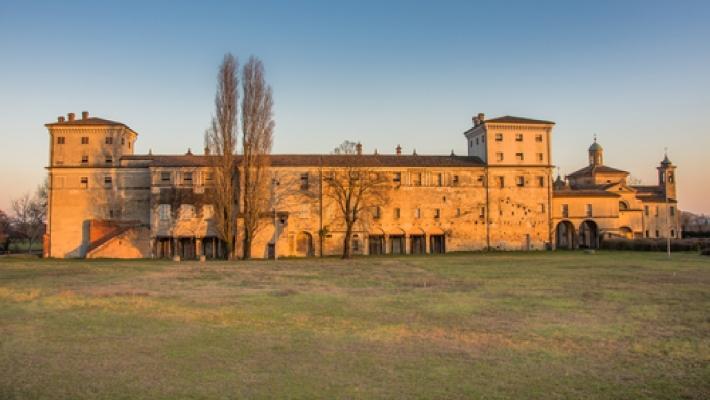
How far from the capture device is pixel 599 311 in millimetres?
16453

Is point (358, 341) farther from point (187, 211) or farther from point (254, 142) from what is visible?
point (187, 211)

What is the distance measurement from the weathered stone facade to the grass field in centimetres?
2818

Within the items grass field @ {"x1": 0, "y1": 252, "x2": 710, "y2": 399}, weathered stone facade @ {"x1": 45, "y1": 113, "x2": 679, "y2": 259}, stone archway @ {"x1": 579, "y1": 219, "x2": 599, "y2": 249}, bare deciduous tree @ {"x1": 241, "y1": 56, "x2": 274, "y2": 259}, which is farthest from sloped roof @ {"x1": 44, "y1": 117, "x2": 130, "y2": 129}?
stone archway @ {"x1": 579, "y1": 219, "x2": 599, "y2": 249}

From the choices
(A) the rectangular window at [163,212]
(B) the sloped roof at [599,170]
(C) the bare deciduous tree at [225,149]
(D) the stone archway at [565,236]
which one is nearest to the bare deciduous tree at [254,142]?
(C) the bare deciduous tree at [225,149]

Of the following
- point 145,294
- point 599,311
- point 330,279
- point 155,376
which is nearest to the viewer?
point 155,376

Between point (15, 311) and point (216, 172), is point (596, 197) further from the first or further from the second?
point (15, 311)

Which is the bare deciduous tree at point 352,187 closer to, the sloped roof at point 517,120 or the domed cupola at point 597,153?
the sloped roof at point 517,120

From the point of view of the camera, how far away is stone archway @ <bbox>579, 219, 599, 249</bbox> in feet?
201

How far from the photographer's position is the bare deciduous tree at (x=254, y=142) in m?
46.8

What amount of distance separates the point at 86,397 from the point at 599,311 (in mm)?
13821

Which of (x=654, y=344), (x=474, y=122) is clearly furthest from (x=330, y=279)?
(x=474, y=122)

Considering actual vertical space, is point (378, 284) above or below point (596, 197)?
below

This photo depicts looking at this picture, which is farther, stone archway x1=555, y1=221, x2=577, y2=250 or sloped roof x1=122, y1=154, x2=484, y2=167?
stone archway x1=555, y1=221, x2=577, y2=250

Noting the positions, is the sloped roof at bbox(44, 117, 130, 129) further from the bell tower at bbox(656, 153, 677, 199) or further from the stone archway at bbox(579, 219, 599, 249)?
the bell tower at bbox(656, 153, 677, 199)
